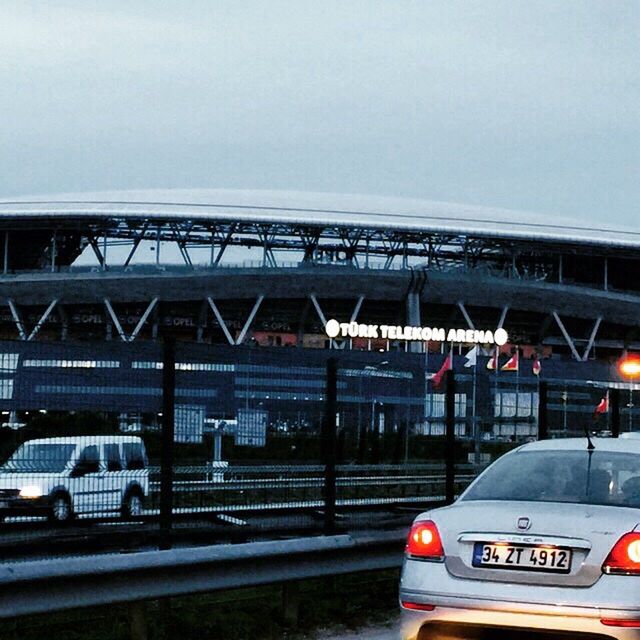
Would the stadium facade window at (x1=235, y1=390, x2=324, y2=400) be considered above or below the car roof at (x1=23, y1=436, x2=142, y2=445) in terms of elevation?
above

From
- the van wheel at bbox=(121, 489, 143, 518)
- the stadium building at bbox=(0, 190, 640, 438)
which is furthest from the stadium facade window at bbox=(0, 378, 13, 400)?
the stadium building at bbox=(0, 190, 640, 438)

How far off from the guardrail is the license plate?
2.67 meters

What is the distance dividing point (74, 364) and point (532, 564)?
520cm

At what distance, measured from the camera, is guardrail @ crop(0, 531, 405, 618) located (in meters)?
9.11

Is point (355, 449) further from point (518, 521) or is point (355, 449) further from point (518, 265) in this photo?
point (518, 265)

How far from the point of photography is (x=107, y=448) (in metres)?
12.3

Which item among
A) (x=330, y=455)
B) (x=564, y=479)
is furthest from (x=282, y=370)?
(x=564, y=479)

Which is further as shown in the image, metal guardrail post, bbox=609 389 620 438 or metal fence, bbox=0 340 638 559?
metal guardrail post, bbox=609 389 620 438

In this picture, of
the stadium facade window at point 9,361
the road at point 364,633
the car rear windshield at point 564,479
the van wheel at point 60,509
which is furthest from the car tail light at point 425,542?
the stadium facade window at point 9,361

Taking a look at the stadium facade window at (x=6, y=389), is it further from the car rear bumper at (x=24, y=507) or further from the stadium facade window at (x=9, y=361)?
the car rear bumper at (x=24, y=507)

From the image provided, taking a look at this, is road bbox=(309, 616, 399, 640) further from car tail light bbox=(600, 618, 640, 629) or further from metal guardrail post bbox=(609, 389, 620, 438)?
metal guardrail post bbox=(609, 389, 620, 438)

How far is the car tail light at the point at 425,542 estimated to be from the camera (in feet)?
28.4

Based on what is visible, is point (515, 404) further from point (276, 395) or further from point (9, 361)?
point (9, 361)

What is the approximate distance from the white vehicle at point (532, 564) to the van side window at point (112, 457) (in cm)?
394
